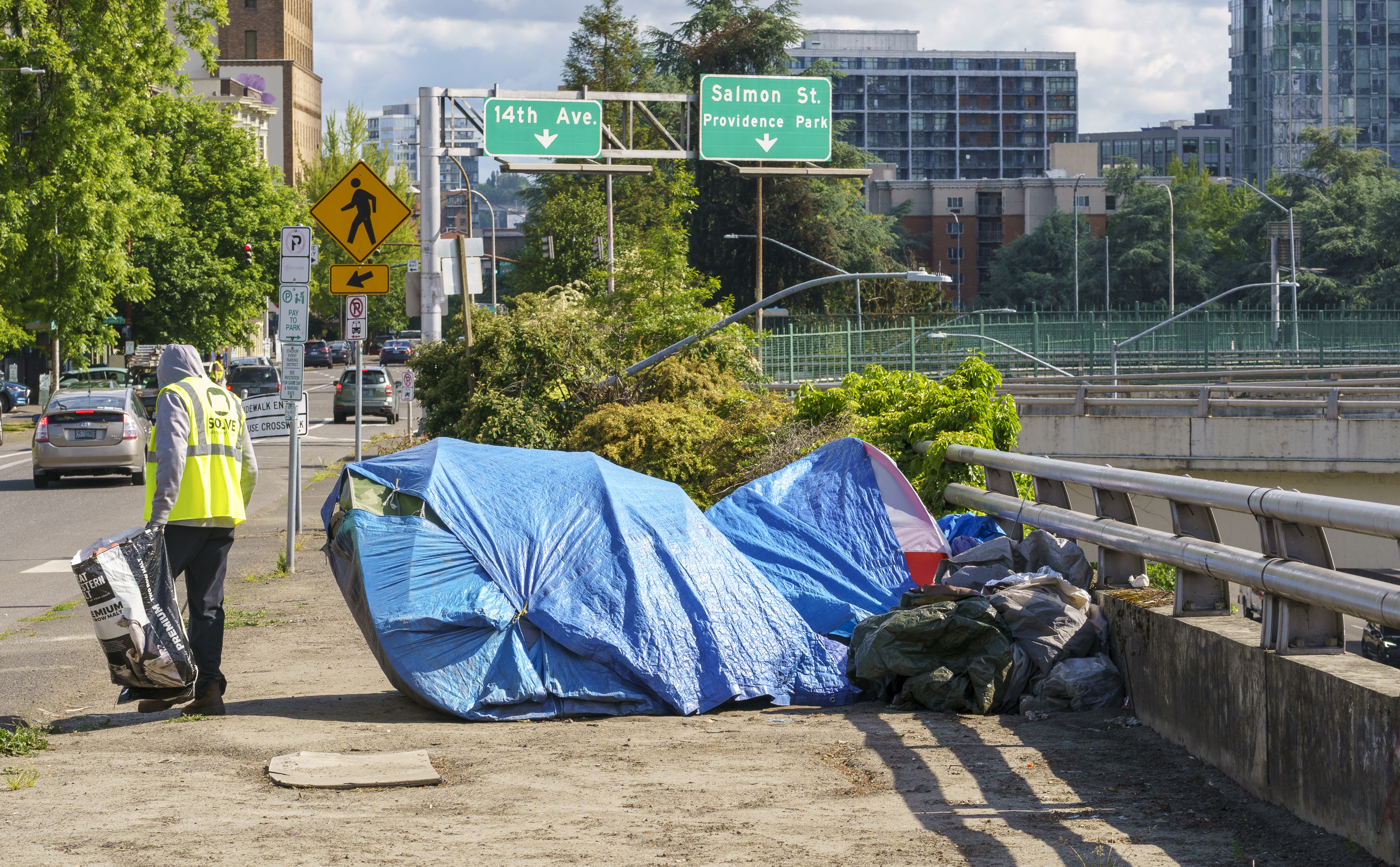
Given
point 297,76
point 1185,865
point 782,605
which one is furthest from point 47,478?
point 297,76

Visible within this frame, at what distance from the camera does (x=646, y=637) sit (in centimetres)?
702

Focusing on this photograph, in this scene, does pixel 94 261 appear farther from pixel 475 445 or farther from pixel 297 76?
pixel 297 76

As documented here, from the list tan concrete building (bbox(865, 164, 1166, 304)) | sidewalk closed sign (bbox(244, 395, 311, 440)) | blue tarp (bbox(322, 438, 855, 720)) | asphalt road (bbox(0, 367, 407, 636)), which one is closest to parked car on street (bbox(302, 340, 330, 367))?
asphalt road (bbox(0, 367, 407, 636))

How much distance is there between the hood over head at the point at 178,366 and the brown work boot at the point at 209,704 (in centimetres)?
156

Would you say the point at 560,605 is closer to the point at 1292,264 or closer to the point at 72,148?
the point at 72,148

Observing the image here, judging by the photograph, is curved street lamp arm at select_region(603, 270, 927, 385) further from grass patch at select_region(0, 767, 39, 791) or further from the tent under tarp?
grass patch at select_region(0, 767, 39, 791)

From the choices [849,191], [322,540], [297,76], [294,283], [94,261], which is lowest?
[322,540]

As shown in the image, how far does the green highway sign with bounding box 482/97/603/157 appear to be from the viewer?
2419 centimetres

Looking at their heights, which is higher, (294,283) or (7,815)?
(294,283)

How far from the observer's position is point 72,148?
123 ft

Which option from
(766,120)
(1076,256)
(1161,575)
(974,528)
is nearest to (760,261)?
(766,120)

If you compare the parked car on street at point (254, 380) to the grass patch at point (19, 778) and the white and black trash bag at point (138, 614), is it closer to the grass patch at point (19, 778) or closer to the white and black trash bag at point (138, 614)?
the white and black trash bag at point (138, 614)

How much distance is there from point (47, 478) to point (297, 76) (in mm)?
96960

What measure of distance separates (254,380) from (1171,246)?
52.8 m
